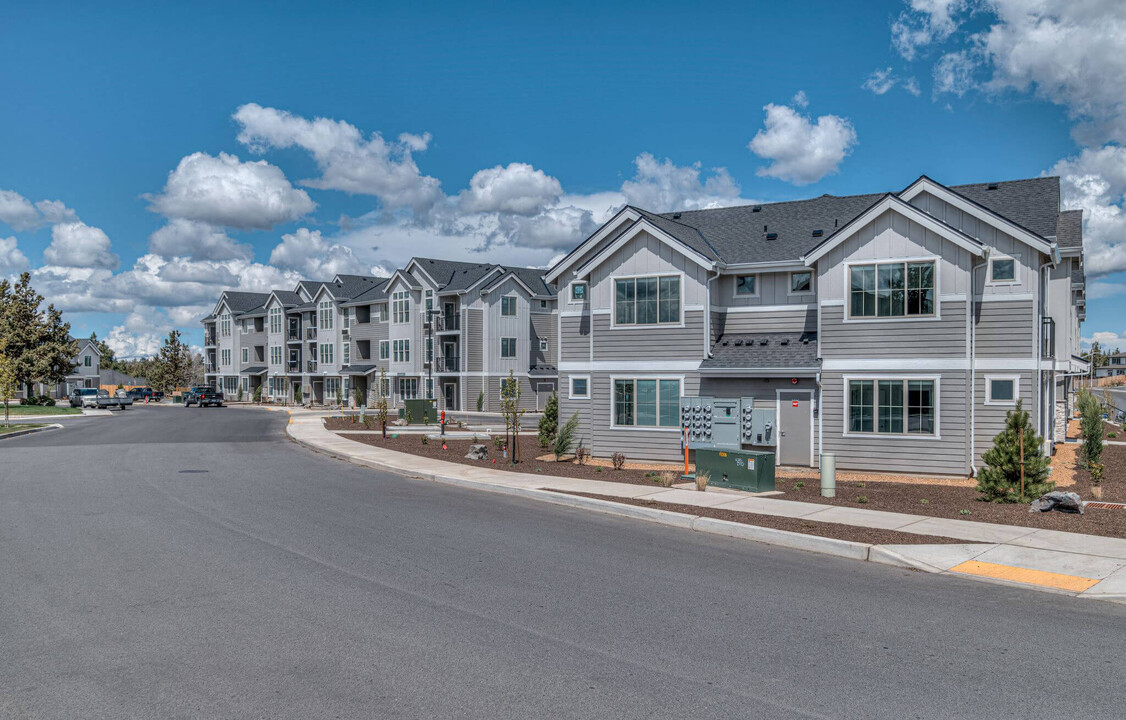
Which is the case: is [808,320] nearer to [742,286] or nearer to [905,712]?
[742,286]

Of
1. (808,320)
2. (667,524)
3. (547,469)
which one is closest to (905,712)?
(667,524)

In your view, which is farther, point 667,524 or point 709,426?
point 709,426

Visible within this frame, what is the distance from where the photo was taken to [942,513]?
14008 mm

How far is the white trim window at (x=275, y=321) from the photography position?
77812 mm

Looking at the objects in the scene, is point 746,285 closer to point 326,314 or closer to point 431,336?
point 431,336

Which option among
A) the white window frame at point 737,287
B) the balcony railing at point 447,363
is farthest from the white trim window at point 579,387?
the balcony railing at point 447,363

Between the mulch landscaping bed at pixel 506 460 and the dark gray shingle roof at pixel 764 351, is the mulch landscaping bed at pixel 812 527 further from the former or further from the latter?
the dark gray shingle roof at pixel 764 351

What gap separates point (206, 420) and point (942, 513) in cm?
4109

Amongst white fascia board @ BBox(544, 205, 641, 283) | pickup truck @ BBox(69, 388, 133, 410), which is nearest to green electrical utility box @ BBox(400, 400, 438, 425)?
white fascia board @ BBox(544, 205, 641, 283)

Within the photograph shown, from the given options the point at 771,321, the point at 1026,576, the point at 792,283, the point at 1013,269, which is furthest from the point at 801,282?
the point at 1026,576

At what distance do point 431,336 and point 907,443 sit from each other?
41618mm

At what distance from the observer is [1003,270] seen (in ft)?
65.1

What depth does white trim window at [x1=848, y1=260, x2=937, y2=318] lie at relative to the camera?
20.1 m

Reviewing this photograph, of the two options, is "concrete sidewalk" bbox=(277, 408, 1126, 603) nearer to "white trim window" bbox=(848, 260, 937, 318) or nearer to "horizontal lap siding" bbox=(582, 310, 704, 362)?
"horizontal lap siding" bbox=(582, 310, 704, 362)
